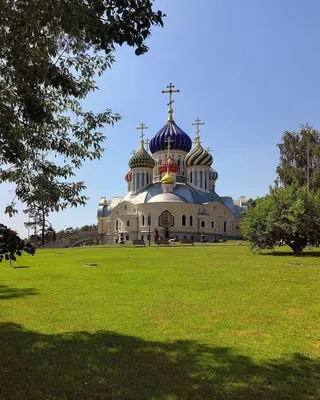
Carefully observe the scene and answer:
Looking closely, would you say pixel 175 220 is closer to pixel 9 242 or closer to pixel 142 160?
pixel 142 160

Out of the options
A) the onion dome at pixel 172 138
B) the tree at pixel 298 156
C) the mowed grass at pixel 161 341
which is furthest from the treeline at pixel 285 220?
the onion dome at pixel 172 138

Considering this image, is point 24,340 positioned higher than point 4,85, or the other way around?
point 4,85

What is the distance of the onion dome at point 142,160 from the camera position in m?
66.6

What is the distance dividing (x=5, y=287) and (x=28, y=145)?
6.72 meters

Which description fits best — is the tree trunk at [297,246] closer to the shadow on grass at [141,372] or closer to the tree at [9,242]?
the shadow on grass at [141,372]

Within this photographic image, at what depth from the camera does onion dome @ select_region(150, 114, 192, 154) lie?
224 feet

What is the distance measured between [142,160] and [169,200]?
1219 centimetres

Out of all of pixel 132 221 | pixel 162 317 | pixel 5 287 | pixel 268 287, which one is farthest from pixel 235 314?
pixel 132 221

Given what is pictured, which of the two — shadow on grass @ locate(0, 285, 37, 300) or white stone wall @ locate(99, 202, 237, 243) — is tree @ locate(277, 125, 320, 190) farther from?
shadow on grass @ locate(0, 285, 37, 300)

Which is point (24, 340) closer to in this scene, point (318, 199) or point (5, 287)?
point (5, 287)

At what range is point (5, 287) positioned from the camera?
1204cm

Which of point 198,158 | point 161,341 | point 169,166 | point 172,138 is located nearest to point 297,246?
point 161,341

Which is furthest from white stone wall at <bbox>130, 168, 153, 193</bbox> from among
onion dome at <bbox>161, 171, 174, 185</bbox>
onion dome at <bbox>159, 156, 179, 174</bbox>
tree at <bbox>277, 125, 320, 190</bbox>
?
tree at <bbox>277, 125, 320, 190</bbox>

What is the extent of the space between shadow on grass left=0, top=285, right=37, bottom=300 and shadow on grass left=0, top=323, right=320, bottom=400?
407 cm
